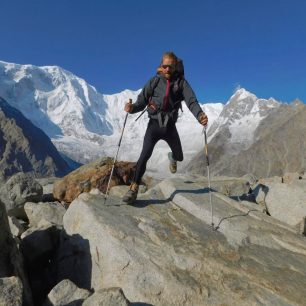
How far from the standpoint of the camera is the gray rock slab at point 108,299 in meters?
7.55

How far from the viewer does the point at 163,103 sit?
1358 centimetres

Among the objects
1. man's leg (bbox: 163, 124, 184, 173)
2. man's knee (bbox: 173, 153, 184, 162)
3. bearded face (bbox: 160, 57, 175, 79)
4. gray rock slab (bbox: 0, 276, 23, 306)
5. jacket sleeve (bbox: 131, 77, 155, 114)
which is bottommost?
gray rock slab (bbox: 0, 276, 23, 306)

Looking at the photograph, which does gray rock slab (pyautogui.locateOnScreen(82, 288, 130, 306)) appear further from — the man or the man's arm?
the man's arm

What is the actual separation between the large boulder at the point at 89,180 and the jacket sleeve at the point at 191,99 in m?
12.5

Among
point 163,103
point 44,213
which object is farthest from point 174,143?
point 44,213

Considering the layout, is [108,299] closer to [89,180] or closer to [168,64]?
[168,64]

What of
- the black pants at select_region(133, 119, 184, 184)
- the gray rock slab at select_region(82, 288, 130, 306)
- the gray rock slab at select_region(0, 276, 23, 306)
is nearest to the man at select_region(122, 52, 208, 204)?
the black pants at select_region(133, 119, 184, 184)

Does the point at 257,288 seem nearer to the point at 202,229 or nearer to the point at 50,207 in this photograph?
the point at 202,229

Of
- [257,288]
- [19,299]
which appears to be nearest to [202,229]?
[257,288]

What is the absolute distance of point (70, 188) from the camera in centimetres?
2536

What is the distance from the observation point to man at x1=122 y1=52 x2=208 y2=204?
13516 mm

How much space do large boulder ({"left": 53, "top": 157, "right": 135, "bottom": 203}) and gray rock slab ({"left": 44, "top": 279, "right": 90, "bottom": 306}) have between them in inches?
644

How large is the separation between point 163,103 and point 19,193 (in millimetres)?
8367

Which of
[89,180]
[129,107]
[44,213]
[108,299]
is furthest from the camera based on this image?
[89,180]
